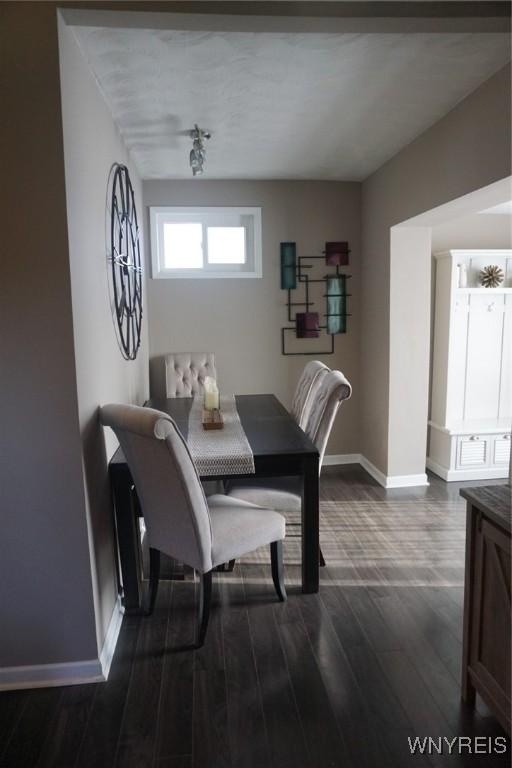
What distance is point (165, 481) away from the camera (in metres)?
1.85

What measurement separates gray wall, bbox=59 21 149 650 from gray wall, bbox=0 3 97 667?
49 mm

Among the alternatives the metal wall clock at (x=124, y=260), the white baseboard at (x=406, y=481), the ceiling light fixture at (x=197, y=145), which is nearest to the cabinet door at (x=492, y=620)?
the metal wall clock at (x=124, y=260)

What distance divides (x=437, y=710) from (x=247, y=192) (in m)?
3.73

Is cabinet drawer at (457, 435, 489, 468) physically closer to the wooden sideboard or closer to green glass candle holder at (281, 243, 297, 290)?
green glass candle holder at (281, 243, 297, 290)

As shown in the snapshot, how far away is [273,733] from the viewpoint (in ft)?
5.20

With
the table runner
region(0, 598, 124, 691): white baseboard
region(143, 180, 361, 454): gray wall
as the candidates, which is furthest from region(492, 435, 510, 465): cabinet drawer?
region(0, 598, 124, 691): white baseboard

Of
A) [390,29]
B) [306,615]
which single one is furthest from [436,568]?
[390,29]

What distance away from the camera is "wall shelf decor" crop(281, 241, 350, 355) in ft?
13.5

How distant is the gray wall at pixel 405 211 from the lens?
7.73 feet

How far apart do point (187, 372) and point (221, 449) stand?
1.81m

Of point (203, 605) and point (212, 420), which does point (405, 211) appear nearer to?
point (212, 420)

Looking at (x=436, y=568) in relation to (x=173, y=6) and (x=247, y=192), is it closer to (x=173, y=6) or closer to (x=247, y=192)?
(x=173, y=6)
